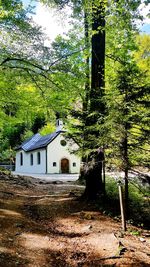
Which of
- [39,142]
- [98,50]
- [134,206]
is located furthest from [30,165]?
[134,206]

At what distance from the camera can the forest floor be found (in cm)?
468

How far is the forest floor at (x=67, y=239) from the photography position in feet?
15.3

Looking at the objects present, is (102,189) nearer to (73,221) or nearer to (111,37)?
(73,221)

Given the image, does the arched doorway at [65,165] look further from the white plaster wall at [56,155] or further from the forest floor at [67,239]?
the forest floor at [67,239]

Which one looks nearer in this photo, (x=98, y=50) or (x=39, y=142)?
(x=98, y=50)

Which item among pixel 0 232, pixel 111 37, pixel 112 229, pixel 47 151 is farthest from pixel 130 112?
pixel 47 151

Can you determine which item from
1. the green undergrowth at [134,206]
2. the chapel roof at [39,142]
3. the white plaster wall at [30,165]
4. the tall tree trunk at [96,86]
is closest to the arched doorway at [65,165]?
the white plaster wall at [30,165]

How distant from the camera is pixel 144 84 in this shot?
705cm

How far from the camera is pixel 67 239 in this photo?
585 centimetres

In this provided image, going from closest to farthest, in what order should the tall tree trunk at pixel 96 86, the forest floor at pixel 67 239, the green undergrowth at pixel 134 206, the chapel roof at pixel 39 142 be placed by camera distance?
the forest floor at pixel 67 239 → the green undergrowth at pixel 134 206 → the tall tree trunk at pixel 96 86 → the chapel roof at pixel 39 142

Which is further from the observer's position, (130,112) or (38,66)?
(38,66)

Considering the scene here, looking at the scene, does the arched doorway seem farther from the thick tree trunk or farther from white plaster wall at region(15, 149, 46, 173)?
the thick tree trunk

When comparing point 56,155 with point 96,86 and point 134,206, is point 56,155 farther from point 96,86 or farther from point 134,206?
point 134,206

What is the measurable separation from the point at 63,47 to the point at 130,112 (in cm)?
537
